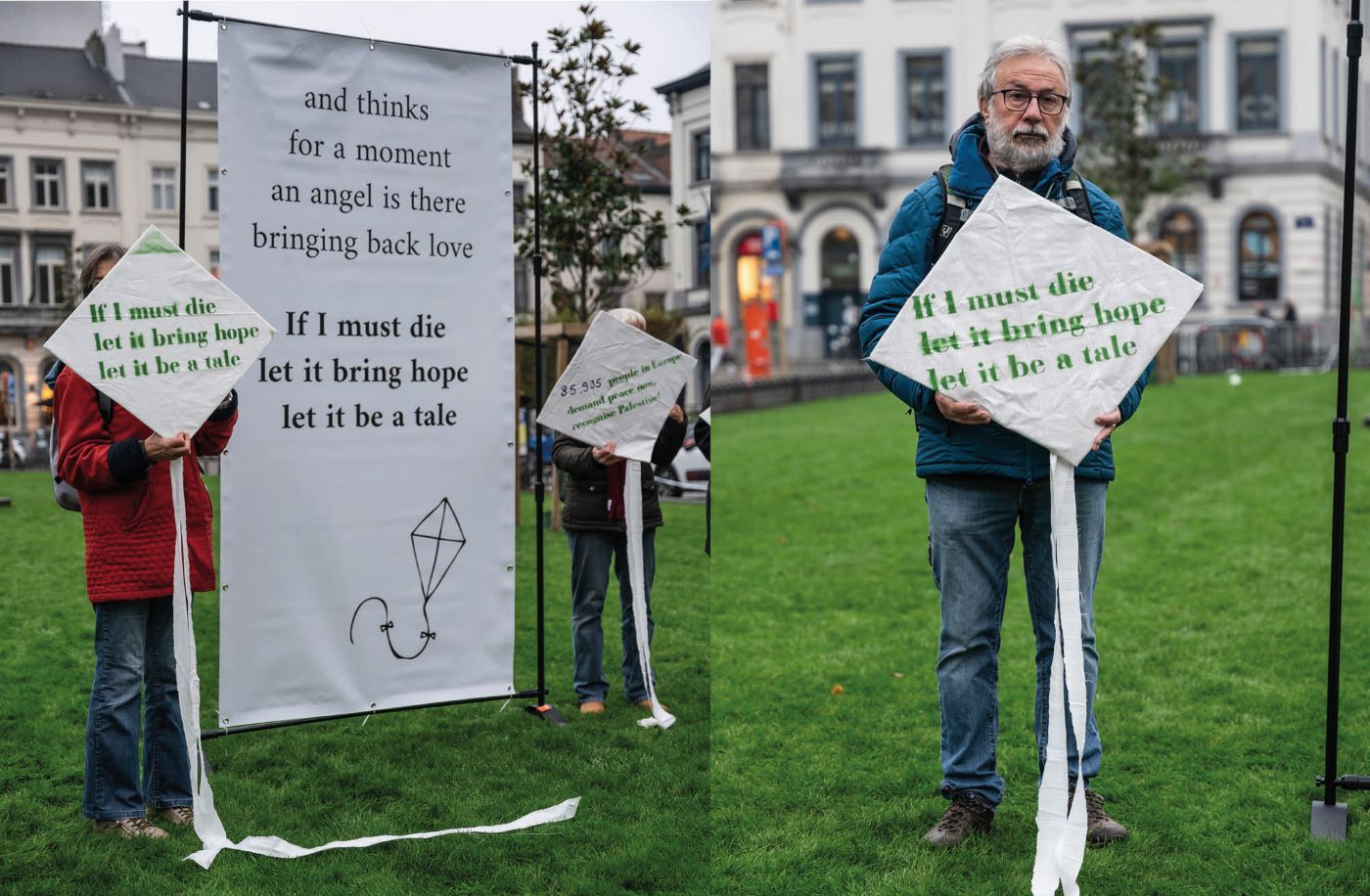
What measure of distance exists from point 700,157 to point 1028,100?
147 cm

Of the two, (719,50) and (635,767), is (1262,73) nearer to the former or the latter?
(719,50)

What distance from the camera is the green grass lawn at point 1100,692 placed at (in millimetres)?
3988

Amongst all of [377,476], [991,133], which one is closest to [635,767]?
[377,476]

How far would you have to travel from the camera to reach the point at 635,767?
5.03 meters

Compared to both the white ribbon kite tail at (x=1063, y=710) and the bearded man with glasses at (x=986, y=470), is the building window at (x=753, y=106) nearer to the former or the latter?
the bearded man with glasses at (x=986, y=470)

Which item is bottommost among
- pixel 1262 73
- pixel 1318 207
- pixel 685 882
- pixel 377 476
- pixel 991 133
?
pixel 685 882

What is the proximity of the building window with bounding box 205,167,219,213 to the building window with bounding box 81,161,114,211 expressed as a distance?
0.31 m

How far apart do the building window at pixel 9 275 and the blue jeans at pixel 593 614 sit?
2101 millimetres

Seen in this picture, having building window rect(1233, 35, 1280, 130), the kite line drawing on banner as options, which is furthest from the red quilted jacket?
building window rect(1233, 35, 1280, 130)

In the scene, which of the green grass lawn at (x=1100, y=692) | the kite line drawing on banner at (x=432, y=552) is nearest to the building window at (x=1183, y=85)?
the green grass lawn at (x=1100, y=692)

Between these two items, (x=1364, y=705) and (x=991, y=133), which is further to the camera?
(x=1364, y=705)

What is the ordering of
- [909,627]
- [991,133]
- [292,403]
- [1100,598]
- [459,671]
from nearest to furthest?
1. [991,133]
2. [292,403]
3. [459,671]
4. [909,627]
5. [1100,598]

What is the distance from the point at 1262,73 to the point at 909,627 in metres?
34.0

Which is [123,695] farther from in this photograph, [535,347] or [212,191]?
[535,347]
